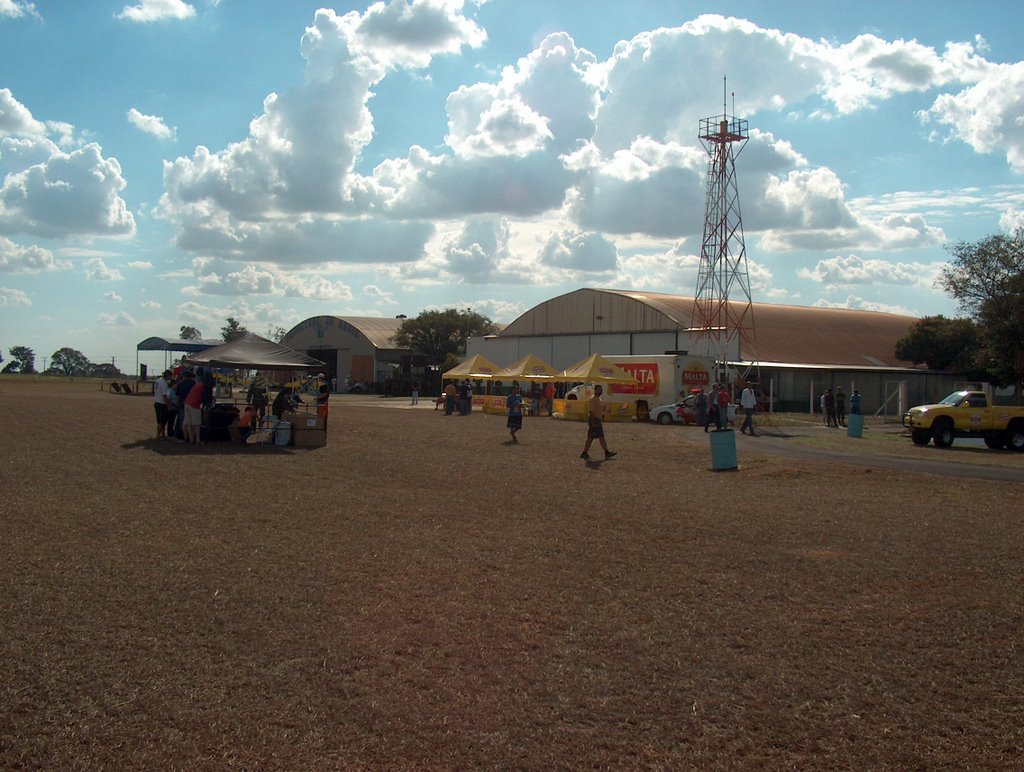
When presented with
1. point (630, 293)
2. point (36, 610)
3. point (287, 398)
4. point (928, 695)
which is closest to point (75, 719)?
point (36, 610)

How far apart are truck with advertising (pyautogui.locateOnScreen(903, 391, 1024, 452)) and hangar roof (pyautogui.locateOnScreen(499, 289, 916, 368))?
87.2ft

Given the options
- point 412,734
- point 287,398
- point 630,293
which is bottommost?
point 412,734

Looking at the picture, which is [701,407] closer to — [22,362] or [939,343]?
[939,343]

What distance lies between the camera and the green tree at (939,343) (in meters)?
58.0

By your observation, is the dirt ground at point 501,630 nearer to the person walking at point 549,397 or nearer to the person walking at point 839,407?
the person walking at point 839,407

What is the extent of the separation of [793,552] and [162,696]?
663 centimetres

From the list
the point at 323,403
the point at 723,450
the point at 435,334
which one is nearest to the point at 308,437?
the point at 323,403

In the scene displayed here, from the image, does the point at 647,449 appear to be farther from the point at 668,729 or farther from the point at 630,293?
the point at 630,293

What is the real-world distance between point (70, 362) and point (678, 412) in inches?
4976

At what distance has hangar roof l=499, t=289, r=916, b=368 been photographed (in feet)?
187

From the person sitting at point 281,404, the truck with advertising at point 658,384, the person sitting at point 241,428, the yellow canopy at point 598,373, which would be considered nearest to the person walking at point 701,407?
the truck with advertising at point 658,384

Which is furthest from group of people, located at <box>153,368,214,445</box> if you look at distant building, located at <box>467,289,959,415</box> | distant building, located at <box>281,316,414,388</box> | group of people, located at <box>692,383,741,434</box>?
distant building, located at <box>281,316,414,388</box>

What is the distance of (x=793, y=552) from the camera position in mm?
9914

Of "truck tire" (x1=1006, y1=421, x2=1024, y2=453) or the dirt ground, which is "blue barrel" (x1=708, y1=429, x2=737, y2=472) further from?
"truck tire" (x1=1006, y1=421, x2=1024, y2=453)
